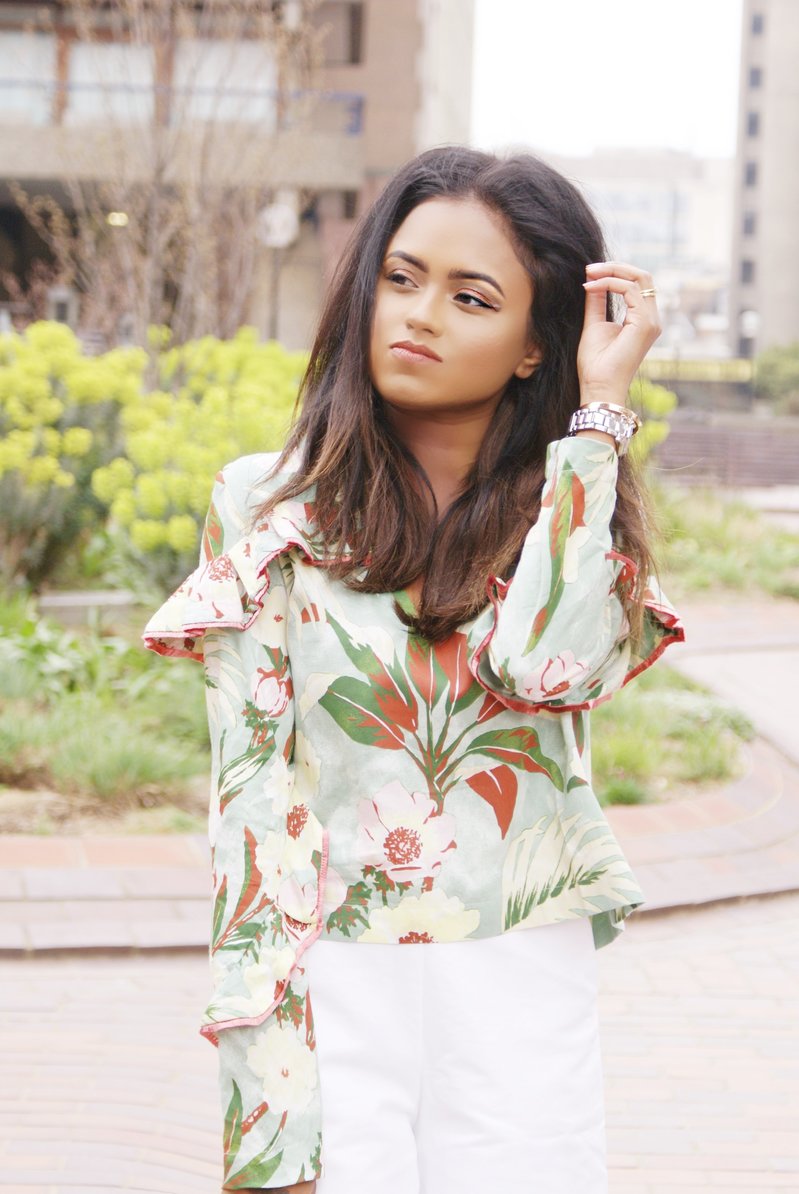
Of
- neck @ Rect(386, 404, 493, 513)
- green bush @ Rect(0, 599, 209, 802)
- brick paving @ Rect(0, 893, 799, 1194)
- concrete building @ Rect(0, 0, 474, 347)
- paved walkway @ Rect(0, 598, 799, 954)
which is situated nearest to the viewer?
neck @ Rect(386, 404, 493, 513)

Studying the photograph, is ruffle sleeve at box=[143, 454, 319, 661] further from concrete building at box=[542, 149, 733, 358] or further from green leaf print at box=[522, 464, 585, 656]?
concrete building at box=[542, 149, 733, 358]

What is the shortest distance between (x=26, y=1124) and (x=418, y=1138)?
2.02 metres

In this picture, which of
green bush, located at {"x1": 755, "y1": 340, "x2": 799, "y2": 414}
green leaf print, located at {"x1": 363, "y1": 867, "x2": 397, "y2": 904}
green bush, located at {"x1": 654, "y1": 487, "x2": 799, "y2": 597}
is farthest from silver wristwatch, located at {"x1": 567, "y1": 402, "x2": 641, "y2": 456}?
green bush, located at {"x1": 755, "y1": 340, "x2": 799, "y2": 414}

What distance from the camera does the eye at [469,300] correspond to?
72.6 inches

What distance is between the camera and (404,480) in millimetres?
1910

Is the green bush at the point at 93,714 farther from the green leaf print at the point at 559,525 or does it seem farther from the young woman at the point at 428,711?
the green leaf print at the point at 559,525

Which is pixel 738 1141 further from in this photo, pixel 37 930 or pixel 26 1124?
pixel 37 930

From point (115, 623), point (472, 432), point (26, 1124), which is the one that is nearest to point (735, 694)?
point (115, 623)

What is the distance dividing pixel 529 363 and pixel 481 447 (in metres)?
0.12

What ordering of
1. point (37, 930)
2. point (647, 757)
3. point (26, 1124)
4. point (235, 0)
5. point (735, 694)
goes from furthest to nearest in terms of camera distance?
point (235, 0), point (735, 694), point (647, 757), point (37, 930), point (26, 1124)

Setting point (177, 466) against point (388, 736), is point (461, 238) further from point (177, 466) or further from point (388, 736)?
point (177, 466)

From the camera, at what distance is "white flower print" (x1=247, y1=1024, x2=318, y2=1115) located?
1625mm

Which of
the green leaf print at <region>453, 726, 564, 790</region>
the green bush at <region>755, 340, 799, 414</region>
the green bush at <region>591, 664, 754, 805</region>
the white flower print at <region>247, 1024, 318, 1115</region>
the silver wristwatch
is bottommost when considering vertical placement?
the green bush at <region>755, 340, 799, 414</region>

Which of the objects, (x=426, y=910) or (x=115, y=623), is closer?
(x=426, y=910)
